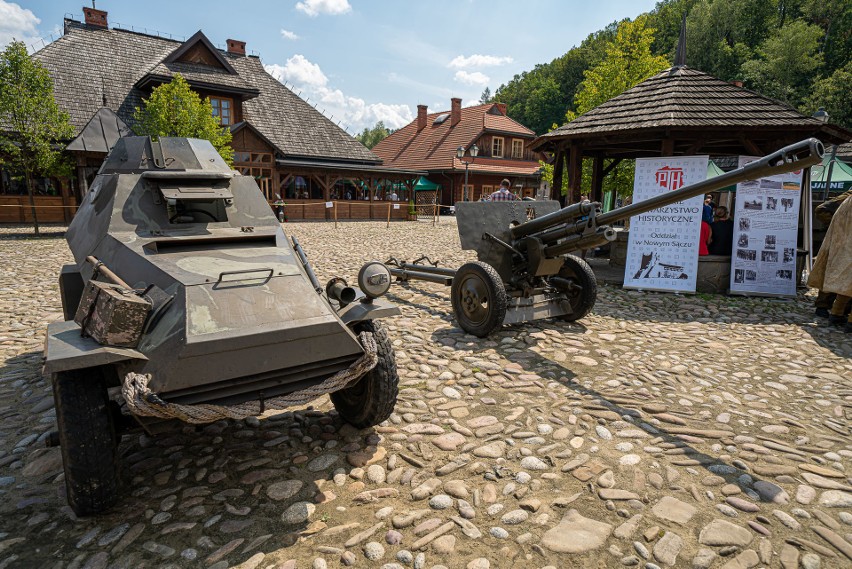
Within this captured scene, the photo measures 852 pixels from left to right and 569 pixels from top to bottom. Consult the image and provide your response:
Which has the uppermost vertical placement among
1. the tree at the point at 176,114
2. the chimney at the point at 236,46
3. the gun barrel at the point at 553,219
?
the chimney at the point at 236,46

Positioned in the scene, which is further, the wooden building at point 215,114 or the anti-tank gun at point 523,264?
the wooden building at point 215,114

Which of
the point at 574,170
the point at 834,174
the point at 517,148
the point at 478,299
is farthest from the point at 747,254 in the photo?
the point at 517,148

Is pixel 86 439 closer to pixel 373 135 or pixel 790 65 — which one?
pixel 790 65

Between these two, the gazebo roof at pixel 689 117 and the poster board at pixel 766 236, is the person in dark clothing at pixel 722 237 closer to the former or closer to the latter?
the poster board at pixel 766 236

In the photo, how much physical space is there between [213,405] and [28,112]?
61.3 feet

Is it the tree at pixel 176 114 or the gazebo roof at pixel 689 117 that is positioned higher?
the tree at pixel 176 114

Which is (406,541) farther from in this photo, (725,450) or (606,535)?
(725,450)

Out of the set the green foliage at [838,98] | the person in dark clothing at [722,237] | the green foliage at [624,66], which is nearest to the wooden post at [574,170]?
the person in dark clothing at [722,237]

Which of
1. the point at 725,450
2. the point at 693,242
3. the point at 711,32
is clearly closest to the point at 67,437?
Answer: the point at 725,450

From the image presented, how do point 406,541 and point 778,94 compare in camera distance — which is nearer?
point 406,541

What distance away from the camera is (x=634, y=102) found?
36.6 ft

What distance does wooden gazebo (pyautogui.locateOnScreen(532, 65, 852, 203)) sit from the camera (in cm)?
958

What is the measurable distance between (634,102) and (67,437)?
11.6 m

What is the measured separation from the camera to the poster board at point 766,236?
9203 millimetres
